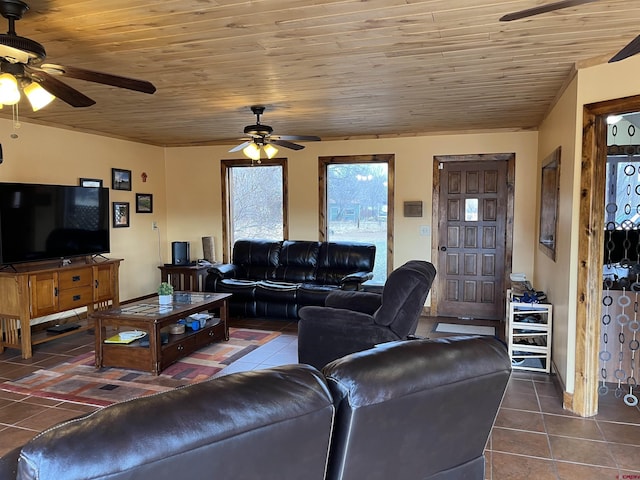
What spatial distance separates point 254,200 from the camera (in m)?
7.22

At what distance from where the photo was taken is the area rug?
5.42 metres

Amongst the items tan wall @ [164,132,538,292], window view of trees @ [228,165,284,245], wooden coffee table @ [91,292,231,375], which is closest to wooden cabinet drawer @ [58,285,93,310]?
wooden coffee table @ [91,292,231,375]

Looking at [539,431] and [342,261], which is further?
[342,261]

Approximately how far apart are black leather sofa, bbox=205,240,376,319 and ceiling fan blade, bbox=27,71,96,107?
3.36 meters

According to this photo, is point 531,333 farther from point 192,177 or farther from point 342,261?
point 192,177

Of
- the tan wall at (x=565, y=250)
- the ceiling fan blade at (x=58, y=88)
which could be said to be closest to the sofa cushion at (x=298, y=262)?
the tan wall at (x=565, y=250)

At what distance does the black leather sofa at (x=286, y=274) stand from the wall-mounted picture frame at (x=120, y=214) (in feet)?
5.03

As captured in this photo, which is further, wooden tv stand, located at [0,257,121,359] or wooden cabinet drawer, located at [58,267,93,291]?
wooden cabinet drawer, located at [58,267,93,291]

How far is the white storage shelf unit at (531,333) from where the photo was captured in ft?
13.5

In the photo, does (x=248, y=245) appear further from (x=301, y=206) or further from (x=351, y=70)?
(x=351, y=70)

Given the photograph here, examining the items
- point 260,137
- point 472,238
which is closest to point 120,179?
point 260,137

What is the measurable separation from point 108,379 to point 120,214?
321 cm

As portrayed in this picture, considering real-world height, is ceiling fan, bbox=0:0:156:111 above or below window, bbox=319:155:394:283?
above

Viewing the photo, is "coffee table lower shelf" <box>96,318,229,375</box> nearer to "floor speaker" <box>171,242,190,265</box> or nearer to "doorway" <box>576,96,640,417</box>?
Result: "floor speaker" <box>171,242,190,265</box>
